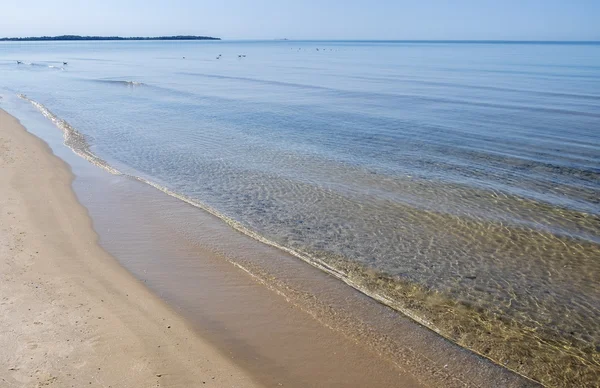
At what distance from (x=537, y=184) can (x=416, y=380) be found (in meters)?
9.12

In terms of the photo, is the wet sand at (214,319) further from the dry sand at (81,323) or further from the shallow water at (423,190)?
the shallow water at (423,190)

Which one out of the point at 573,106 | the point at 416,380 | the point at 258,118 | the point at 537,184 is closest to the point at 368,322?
the point at 416,380

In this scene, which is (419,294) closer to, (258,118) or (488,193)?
(488,193)

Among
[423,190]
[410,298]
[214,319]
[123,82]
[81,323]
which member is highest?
[81,323]

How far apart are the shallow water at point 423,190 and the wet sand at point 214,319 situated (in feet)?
1.88

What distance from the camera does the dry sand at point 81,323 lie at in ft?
16.8

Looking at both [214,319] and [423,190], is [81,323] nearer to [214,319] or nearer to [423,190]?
[214,319]

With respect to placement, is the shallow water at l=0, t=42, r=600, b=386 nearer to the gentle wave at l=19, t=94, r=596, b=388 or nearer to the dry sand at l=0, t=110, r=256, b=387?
the gentle wave at l=19, t=94, r=596, b=388

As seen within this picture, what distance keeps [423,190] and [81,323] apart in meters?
8.70

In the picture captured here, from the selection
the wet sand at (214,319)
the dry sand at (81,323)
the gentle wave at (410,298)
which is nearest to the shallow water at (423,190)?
the gentle wave at (410,298)

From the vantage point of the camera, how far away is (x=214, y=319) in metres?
6.41

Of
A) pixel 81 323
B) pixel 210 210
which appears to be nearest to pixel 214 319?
pixel 81 323

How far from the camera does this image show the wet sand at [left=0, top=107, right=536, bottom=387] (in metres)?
5.38

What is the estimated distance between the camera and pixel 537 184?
12.9 meters
